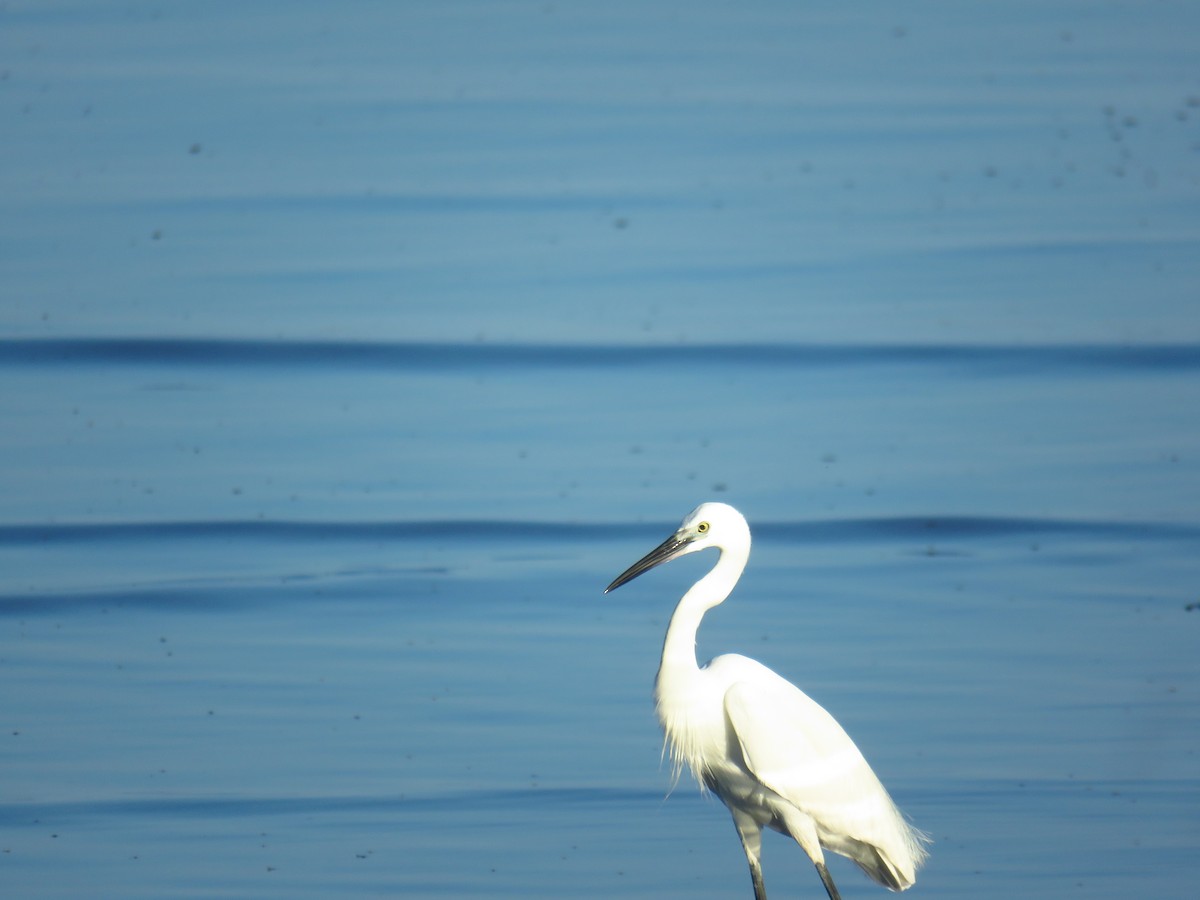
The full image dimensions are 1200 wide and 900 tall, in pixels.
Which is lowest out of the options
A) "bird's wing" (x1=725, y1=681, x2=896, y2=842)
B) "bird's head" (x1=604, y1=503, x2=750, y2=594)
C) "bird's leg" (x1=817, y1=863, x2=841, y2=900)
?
"bird's leg" (x1=817, y1=863, x2=841, y2=900)

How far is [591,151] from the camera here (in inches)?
566

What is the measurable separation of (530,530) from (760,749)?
13.5 feet

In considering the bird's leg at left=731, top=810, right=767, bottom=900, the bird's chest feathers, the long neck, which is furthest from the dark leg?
the long neck

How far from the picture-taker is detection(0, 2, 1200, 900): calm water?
5.71m

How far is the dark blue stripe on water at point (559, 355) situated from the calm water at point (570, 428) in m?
0.04

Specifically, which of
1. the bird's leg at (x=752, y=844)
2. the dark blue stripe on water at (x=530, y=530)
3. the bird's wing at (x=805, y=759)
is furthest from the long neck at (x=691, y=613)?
the dark blue stripe on water at (x=530, y=530)

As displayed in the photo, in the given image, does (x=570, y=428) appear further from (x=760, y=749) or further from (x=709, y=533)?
(x=760, y=749)

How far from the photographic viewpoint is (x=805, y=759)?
471 centimetres

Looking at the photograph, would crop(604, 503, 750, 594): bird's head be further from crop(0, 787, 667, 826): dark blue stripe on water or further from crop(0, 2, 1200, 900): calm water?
crop(0, 787, 667, 826): dark blue stripe on water

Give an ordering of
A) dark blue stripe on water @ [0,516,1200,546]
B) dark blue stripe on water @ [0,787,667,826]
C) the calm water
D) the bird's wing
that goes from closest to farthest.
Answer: the bird's wing, dark blue stripe on water @ [0,787,667,826], the calm water, dark blue stripe on water @ [0,516,1200,546]

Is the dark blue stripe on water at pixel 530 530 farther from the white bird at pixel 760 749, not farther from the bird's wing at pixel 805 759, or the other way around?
the bird's wing at pixel 805 759

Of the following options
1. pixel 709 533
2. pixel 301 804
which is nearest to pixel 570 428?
pixel 301 804

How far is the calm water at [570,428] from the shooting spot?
5707mm

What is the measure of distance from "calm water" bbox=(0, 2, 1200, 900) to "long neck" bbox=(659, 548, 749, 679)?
0.68 m
